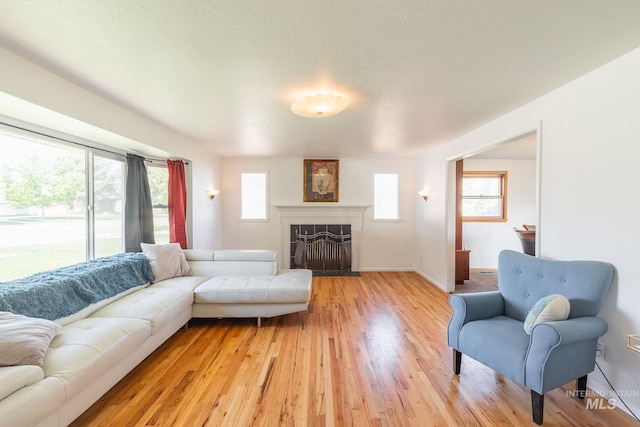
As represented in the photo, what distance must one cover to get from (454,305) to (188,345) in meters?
2.49

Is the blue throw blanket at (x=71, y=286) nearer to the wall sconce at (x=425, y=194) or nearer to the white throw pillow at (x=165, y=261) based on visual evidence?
the white throw pillow at (x=165, y=261)

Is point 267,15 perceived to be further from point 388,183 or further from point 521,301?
point 388,183

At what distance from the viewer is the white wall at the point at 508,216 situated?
5.54 meters

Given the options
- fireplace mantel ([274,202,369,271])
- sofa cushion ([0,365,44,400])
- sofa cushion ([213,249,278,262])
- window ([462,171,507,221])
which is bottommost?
sofa cushion ([0,365,44,400])

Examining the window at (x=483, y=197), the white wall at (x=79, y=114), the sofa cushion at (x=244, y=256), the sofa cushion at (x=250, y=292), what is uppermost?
the white wall at (x=79, y=114)

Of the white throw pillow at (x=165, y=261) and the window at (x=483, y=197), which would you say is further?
the window at (x=483, y=197)

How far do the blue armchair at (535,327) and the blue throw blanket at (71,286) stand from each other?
309 centimetres

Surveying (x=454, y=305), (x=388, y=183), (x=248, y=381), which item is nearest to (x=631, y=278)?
(x=454, y=305)

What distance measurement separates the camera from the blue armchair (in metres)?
1.58

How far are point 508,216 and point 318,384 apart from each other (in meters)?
5.55

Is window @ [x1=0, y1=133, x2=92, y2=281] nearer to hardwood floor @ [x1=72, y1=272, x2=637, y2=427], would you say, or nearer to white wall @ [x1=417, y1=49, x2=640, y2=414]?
hardwood floor @ [x1=72, y1=272, x2=637, y2=427]

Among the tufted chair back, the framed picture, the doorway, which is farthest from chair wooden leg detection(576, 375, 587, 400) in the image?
the framed picture

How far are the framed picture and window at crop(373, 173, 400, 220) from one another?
870mm

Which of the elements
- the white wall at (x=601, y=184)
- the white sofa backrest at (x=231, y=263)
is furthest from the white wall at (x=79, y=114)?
the white wall at (x=601, y=184)
